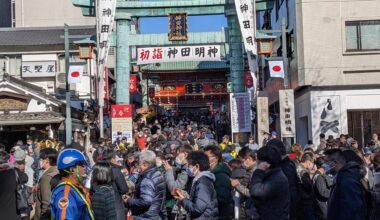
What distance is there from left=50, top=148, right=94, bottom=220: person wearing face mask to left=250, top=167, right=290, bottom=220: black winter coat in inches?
74.6

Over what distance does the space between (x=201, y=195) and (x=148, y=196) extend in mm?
774

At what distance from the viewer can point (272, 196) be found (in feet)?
20.2

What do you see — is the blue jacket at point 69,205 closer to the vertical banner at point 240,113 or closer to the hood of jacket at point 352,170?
the hood of jacket at point 352,170

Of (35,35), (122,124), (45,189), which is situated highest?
(35,35)

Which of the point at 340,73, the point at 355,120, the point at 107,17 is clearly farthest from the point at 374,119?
the point at 107,17

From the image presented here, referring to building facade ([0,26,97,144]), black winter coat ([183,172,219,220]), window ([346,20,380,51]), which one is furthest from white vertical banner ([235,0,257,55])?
black winter coat ([183,172,219,220])

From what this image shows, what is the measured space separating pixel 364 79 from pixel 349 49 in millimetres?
1394

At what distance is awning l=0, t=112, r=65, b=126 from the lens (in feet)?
93.2

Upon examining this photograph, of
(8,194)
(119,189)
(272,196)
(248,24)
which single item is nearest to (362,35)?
(248,24)

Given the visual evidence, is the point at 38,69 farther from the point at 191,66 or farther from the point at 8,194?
the point at 191,66

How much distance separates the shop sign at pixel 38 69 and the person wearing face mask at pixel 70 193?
96.3ft

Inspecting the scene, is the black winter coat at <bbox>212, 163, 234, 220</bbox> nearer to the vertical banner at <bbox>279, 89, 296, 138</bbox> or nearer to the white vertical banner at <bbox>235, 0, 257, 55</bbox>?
the vertical banner at <bbox>279, 89, 296, 138</bbox>

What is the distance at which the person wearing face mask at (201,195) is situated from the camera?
22.5ft

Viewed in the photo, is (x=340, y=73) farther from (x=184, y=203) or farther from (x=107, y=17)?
(x=184, y=203)
